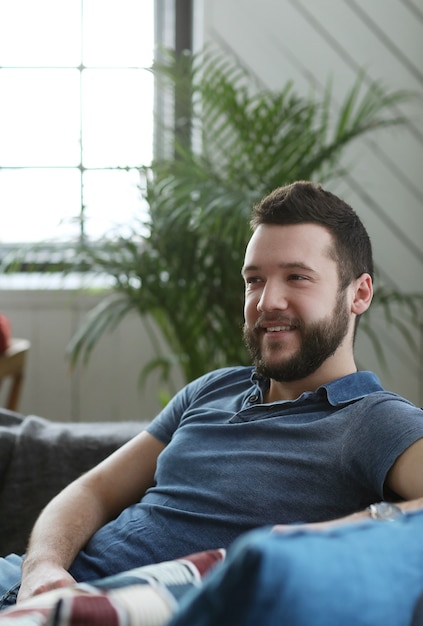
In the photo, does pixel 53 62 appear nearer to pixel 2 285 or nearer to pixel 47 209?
pixel 47 209

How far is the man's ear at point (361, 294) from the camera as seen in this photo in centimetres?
142

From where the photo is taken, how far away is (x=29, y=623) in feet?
2.42

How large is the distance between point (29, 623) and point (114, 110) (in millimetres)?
2838

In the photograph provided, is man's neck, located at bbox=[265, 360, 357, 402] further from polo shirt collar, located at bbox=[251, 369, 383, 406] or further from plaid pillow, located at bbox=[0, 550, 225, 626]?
plaid pillow, located at bbox=[0, 550, 225, 626]

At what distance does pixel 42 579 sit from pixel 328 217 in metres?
0.70

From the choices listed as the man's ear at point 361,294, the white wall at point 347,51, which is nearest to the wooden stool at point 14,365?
the white wall at point 347,51

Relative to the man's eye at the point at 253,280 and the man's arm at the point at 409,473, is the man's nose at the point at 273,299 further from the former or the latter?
the man's arm at the point at 409,473

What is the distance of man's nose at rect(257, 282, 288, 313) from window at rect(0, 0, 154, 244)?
2018 mm

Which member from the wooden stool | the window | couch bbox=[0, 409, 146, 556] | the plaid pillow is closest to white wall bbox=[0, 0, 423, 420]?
the wooden stool

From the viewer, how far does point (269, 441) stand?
4.24ft

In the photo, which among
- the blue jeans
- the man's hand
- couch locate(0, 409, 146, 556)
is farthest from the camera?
couch locate(0, 409, 146, 556)

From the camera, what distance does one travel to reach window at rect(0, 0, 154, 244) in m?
3.34

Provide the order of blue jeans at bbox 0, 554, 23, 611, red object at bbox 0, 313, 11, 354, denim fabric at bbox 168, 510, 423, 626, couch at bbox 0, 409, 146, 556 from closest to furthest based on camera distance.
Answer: denim fabric at bbox 168, 510, 423, 626
blue jeans at bbox 0, 554, 23, 611
couch at bbox 0, 409, 146, 556
red object at bbox 0, 313, 11, 354

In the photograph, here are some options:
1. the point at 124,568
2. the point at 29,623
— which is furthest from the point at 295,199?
the point at 29,623
